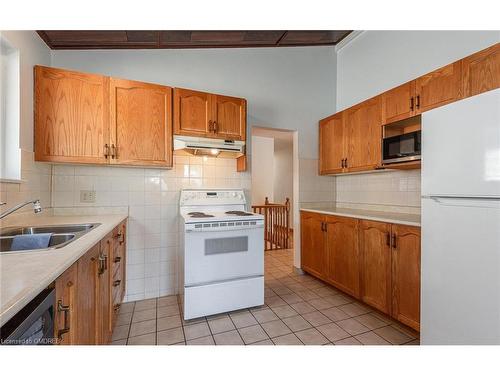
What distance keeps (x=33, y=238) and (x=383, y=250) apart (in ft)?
7.93

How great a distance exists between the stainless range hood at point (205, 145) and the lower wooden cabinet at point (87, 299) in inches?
40.7

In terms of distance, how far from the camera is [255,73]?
9.61 feet

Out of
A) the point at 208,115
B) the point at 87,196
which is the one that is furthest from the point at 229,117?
the point at 87,196

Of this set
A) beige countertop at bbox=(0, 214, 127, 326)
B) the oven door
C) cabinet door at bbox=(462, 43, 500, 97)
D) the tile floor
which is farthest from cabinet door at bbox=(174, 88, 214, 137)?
cabinet door at bbox=(462, 43, 500, 97)

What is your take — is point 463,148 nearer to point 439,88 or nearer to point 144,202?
point 439,88

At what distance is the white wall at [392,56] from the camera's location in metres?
2.01

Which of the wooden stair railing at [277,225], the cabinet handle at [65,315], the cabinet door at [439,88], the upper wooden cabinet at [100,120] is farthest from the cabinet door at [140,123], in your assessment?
the wooden stair railing at [277,225]

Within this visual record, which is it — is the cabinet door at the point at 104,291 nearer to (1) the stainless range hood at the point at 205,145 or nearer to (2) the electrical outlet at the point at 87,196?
(2) the electrical outlet at the point at 87,196

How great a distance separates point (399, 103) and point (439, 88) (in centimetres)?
33

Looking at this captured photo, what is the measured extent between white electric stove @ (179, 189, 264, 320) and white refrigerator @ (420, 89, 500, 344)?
1.26 metres

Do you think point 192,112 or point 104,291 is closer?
point 104,291

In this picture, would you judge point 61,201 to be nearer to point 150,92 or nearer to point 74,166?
point 74,166

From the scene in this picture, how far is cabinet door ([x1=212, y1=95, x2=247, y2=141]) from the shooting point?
7.93 feet

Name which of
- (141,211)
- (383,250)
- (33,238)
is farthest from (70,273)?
(383,250)
